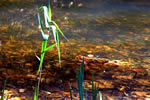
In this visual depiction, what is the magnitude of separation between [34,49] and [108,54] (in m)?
0.80

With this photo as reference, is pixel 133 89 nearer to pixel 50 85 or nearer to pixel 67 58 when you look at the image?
pixel 50 85

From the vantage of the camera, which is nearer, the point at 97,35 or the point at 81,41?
the point at 81,41

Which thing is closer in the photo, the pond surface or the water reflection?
the pond surface

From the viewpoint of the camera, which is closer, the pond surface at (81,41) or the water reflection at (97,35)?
the pond surface at (81,41)

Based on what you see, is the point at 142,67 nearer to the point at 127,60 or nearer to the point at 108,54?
the point at 127,60

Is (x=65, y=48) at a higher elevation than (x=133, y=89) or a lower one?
higher

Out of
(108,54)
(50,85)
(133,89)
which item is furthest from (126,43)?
(50,85)

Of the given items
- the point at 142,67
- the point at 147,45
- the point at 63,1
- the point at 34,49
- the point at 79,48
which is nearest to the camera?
the point at 142,67

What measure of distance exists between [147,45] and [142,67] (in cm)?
88

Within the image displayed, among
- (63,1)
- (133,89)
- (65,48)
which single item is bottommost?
(133,89)

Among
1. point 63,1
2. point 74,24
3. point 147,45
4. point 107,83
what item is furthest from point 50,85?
point 63,1

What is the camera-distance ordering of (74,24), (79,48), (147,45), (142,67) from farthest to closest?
(74,24), (147,45), (79,48), (142,67)

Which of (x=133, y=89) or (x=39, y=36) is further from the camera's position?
(x=39, y=36)

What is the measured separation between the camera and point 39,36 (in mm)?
3104
